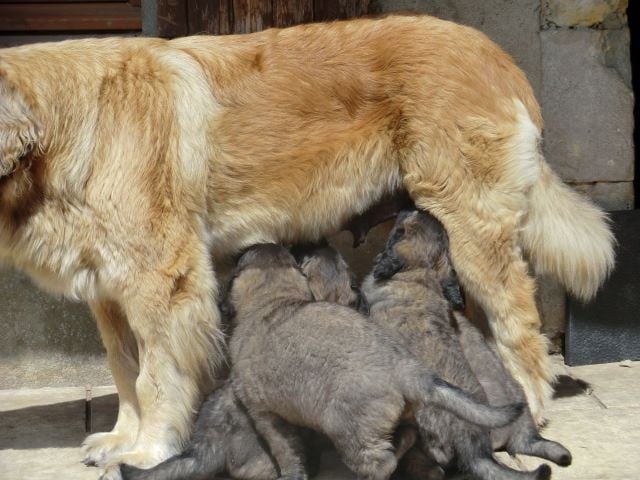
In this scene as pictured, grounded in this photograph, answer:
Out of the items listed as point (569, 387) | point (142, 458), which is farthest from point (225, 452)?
point (569, 387)

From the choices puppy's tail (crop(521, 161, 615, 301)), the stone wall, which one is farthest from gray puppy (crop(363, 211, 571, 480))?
the stone wall

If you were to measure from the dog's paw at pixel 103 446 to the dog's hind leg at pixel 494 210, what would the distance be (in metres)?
1.62

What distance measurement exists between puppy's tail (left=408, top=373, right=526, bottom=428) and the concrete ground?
626mm

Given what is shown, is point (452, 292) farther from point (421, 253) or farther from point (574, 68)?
point (574, 68)

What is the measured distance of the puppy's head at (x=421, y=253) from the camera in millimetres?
4762

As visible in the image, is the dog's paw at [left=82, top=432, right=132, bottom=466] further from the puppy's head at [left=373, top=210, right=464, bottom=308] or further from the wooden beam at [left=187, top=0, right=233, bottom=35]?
the wooden beam at [left=187, top=0, right=233, bottom=35]

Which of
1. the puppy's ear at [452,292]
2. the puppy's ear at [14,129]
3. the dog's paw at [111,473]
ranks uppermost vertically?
the puppy's ear at [14,129]

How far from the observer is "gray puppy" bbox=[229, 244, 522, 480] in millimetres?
3930

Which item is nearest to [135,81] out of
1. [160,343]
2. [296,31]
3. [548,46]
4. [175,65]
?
[175,65]

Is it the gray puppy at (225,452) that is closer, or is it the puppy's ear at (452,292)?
the gray puppy at (225,452)

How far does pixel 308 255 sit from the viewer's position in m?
4.98

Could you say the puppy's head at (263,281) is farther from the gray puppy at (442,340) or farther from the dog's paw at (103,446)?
the dog's paw at (103,446)

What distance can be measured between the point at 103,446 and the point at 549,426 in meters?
1.94

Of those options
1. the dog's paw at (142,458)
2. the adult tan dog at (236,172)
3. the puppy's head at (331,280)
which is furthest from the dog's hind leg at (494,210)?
the dog's paw at (142,458)
